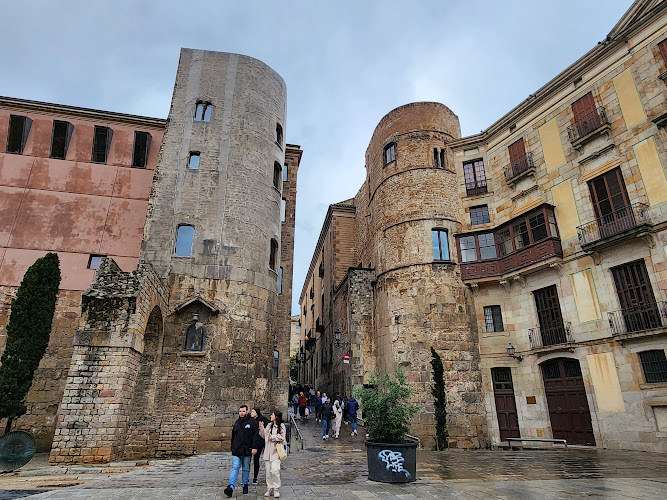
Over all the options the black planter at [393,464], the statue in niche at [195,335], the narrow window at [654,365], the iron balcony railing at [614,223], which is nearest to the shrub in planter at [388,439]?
the black planter at [393,464]

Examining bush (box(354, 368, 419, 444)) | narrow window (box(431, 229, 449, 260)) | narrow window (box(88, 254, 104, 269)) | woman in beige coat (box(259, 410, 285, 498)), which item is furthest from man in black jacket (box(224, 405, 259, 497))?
narrow window (box(431, 229, 449, 260))

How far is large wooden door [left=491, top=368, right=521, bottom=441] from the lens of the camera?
17844mm

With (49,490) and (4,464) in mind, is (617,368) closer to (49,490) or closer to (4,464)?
(49,490)

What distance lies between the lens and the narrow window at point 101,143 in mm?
20047

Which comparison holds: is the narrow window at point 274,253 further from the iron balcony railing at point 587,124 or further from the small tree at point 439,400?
the iron balcony railing at point 587,124

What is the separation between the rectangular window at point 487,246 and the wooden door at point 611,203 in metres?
4.88

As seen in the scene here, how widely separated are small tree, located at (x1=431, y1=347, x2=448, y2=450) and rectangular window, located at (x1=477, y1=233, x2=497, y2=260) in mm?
5472

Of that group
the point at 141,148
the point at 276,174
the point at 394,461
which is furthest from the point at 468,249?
the point at 141,148

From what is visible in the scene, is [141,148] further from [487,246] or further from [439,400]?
[439,400]

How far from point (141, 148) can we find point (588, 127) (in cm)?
2081

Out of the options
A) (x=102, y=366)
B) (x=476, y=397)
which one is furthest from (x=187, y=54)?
(x=476, y=397)

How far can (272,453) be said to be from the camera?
24.9ft

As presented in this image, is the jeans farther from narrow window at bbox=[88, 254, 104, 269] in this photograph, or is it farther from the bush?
narrow window at bbox=[88, 254, 104, 269]

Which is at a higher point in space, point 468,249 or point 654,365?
point 468,249
